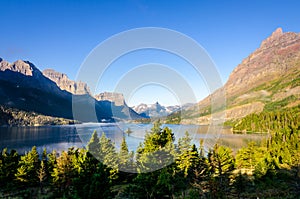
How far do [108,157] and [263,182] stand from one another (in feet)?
84.3

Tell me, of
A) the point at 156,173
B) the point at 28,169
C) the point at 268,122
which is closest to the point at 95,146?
the point at 156,173

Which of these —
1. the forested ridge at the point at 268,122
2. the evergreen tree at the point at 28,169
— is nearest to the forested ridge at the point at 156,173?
the evergreen tree at the point at 28,169

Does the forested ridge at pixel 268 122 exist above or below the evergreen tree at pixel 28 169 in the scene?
above

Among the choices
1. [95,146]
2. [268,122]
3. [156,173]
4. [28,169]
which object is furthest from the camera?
[268,122]

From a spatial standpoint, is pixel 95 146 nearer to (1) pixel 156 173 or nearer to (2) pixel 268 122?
(1) pixel 156 173

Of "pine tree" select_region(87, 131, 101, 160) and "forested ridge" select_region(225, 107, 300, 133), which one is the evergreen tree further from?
"forested ridge" select_region(225, 107, 300, 133)

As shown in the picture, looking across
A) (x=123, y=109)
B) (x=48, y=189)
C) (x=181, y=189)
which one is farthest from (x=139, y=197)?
(x=48, y=189)

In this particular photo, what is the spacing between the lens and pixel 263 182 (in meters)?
37.3

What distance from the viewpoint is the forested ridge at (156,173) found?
23.8 meters

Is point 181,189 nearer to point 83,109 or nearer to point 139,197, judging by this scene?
point 139,197

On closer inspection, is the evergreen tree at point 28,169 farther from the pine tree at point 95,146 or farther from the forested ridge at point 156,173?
the pine tree at point 95,146

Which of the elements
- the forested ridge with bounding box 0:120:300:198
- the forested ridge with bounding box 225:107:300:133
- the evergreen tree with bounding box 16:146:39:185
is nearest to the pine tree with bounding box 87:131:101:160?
the forested ridge with bounding box 0:120:300:198

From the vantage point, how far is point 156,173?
2430 cm

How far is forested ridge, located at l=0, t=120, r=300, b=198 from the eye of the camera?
23.8m
